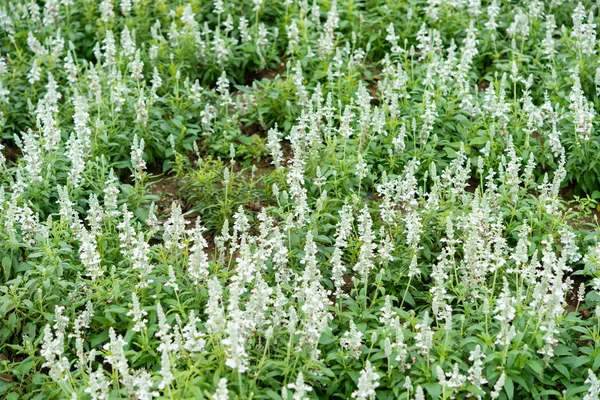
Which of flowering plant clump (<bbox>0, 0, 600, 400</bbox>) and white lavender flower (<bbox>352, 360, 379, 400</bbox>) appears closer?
white lavender flower (<bbox>352, 360, 379, 400</bbox>)

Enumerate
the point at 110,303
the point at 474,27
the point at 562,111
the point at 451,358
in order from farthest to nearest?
1. the point at 474,27
2. the point at 562,111
3. the point at 110,303
4. the point at 451,358

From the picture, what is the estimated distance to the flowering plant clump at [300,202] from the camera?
737cm

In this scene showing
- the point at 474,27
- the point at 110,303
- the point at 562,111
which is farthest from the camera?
the point at 474,27

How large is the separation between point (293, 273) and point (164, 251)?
1.30 metres

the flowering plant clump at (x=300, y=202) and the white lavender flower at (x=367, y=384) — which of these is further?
the flowering plant clump at (x=300, y=202)

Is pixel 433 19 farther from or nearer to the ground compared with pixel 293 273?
farther from the ground

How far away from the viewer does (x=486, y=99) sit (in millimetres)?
10477

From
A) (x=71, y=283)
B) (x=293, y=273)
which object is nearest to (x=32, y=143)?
(x=71, y=283)

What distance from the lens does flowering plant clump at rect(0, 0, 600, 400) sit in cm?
737

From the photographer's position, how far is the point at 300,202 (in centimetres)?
900

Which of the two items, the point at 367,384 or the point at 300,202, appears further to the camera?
the point at 300,202

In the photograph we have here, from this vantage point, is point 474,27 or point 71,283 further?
point 474,27

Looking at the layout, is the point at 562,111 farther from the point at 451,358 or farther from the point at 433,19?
the point at 451,358

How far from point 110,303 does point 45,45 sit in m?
5.85
